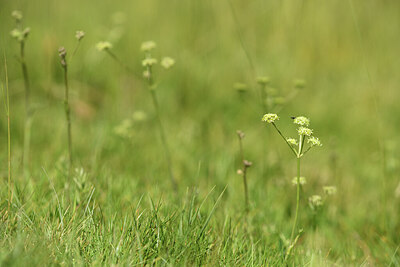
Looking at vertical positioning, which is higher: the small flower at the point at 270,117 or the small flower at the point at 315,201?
the small flower at the point at 270,117

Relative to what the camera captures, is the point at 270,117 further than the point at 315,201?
No

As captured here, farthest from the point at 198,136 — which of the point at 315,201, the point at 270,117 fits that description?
the point at 270,117

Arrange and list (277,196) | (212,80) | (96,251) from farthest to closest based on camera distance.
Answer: (212,80), (277,196), (96,251)

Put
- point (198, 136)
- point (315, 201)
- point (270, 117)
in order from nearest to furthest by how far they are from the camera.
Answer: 1. point (270, 117)
2. point (315, 201)
3. point (198, 136)

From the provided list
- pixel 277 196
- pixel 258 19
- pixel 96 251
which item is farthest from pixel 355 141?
pixel 96 251

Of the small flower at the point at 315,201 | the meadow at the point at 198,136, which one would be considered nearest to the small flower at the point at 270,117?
the meadow at the point at 198,136

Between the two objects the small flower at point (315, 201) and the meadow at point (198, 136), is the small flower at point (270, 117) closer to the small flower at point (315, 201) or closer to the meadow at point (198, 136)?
the meadow at point (198, 136)

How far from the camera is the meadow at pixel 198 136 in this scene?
1.70m

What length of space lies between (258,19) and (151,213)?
342 cm

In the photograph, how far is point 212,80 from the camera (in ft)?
12.7

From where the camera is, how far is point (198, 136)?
3188 millimetres

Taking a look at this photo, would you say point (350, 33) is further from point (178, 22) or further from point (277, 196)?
point (277, 196)

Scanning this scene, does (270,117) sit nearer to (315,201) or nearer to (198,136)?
(315,201)

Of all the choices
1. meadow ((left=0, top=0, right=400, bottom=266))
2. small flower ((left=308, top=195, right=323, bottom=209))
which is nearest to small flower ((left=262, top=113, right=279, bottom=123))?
meadow ((left=0, top=0, right=400, bottom=266))
